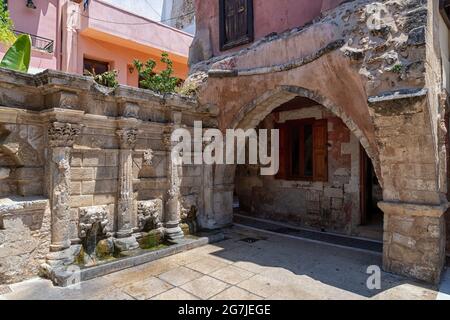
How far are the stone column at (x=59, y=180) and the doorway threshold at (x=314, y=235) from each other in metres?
4.26

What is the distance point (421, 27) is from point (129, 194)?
4.92 meters

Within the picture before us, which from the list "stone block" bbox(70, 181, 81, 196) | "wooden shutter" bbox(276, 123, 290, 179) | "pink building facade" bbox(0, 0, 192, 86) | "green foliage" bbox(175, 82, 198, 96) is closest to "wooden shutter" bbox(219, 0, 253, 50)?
"green foliage" bbox(175, 82, 198, 96)

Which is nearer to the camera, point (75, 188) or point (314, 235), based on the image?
point (75, 188)

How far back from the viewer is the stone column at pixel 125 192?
4.91 m

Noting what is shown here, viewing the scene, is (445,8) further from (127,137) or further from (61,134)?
(61,134)

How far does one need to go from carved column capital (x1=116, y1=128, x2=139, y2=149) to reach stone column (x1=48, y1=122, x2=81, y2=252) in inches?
33.4

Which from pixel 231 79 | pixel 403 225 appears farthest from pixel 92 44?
pixel 403 225

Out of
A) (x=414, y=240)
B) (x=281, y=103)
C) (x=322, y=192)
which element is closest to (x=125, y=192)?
(x=281, y=103)

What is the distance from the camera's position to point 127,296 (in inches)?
139

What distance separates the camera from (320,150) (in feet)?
23.4

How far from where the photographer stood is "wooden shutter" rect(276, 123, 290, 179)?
784 cm

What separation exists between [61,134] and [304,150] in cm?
560

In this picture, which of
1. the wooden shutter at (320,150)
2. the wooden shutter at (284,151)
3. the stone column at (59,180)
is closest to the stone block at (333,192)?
the wooden shutter at (320,150)

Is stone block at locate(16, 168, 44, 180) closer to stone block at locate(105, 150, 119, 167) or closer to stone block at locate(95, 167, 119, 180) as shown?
stone block at locate(95, 167, 119, 180)
